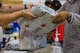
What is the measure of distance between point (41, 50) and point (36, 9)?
54cm

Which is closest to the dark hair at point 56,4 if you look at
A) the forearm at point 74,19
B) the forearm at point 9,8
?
the forearm at point 9,8

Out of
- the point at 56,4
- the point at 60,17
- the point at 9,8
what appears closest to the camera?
Result: the point at 60,17

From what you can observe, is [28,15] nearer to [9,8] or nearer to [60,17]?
[60,17]

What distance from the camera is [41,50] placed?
150cm

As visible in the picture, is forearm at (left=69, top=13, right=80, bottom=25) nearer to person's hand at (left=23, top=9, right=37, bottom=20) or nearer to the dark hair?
person's hand at (left=23, top=9, right=37, bottom=20)

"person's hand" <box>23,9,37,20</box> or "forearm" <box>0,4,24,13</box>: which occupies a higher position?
"forearm" <box>0,4,24,13</box>

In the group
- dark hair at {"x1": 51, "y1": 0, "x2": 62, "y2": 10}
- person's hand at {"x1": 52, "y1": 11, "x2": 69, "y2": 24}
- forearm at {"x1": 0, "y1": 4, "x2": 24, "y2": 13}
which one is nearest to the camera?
person's hand at {"x1": 52, "y1": 11, "x2": 69, "y2": 24}

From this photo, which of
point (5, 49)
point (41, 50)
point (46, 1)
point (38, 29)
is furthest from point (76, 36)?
point (46, 1)

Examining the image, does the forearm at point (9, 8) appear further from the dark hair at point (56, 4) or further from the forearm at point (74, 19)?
the forearm at point (74, 19)

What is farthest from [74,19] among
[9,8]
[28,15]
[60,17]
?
[9,8]

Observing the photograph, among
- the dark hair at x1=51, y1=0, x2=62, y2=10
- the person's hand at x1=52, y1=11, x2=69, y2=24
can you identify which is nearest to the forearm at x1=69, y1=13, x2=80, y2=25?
the person's hand at x1=52, y1=11, x2=69, y2=24

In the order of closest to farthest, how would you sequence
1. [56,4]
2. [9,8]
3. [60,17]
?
1. [60,17]
2. [9,8]
3. [56,4]

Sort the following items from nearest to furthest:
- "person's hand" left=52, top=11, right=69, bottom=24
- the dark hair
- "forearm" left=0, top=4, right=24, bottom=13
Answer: "person's hand" left=52, top=11, right=69, bottom=24
"forearm" left=0, top=4, right=24, bottom=13
the dark hair

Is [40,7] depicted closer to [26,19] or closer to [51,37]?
[26,19]
